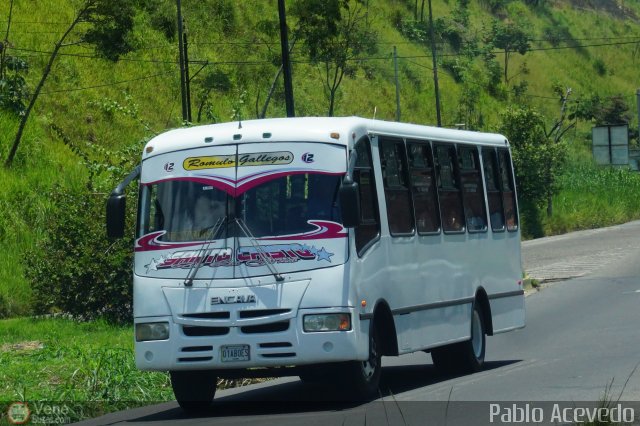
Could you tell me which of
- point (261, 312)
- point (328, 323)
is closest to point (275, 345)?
point (261, 312)

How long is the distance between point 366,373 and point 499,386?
177cm

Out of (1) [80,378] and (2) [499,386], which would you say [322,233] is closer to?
(2) [499,386]

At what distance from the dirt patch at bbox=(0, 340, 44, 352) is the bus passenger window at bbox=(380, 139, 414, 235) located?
653 cm

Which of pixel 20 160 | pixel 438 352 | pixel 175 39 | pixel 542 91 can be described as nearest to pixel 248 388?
pixel 438 352

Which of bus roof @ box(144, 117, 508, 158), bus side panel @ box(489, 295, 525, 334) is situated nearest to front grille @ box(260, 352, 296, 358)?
bus roof @ box(144, 117, 508, 158)

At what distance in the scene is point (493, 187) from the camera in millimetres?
17438

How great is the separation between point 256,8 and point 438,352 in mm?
A: 53879

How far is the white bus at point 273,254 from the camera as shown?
39.3ft

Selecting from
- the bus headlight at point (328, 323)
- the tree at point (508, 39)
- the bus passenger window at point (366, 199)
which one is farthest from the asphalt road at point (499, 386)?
the tree at point (508, 39)

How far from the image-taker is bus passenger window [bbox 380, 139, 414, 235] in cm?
1364

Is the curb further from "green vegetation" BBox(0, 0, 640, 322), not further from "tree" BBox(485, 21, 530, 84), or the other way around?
"tree" BBox(485, 21, 530, 84)

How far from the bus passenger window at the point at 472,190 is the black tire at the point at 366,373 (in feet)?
12.2

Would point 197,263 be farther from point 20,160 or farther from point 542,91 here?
point 542,91

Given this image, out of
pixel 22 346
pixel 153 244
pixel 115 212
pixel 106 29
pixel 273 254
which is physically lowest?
pixel 22 346
